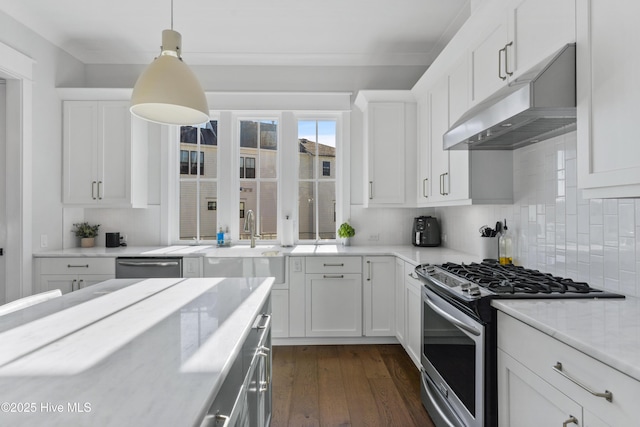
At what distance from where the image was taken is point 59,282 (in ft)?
10.1

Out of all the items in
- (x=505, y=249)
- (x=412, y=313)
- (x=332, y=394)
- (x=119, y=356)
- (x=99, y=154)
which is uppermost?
(x=99, y=154)

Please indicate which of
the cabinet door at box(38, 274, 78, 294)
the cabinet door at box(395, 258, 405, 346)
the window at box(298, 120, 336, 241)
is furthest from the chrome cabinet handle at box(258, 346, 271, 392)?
the cabinet door at box(38, 274, 78, 294)

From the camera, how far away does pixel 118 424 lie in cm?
60

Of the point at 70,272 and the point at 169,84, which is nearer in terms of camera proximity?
the point at 169,84

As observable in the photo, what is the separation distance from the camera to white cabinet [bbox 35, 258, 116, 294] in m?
3.06

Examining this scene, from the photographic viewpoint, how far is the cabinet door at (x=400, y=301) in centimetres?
296

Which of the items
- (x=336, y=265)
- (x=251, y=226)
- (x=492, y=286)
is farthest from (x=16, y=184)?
(x=492, y=286)

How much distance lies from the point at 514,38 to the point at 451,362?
5.41 feet

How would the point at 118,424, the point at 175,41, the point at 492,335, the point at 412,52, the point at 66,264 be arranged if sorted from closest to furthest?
the point at 118,424 < the point at 492,335 < the point at 175,41 < the point at 66,264 < the point at 412,52

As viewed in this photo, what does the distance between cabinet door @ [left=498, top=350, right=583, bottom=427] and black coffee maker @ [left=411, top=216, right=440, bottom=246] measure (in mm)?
2082

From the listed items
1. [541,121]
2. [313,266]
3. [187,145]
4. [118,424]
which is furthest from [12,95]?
[541,121]

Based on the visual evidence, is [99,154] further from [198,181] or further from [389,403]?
[389,403]

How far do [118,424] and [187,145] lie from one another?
3544 millimetres

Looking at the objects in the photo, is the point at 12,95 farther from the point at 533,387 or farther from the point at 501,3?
the point at 533,387
